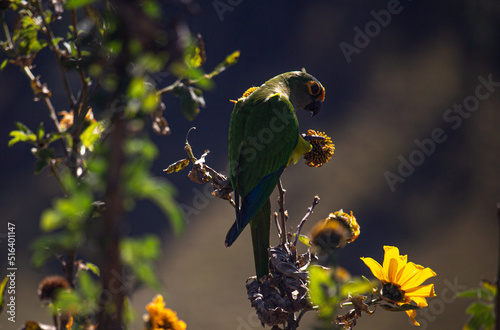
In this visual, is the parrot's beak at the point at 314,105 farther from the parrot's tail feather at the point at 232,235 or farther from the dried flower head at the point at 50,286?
the dried flower head at the point at 50,286

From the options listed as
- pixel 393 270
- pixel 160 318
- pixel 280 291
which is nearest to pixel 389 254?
pixel 393 270

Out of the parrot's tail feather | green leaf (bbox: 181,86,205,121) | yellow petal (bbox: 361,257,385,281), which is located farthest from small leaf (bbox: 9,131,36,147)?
yellow petal (bbox: 361,257,385,281)

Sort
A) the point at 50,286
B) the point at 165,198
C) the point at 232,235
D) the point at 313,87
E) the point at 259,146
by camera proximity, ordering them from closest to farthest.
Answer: the point at 165,198
the point at 50,286
the point at 232,235
the point at 259,146
the point at 313,87

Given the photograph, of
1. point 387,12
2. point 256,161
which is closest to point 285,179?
point 387,12

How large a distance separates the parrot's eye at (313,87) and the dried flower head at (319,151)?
0.90ft

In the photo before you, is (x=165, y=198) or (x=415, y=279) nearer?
(x=165, y=198)

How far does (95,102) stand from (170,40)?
0.06 m

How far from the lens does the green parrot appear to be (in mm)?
697

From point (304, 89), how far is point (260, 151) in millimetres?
263

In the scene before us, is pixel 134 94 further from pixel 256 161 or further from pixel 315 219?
pixel 315 219

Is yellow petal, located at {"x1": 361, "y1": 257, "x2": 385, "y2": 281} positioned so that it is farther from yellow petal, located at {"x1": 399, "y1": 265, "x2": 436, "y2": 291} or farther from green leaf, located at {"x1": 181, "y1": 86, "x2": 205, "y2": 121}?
green leaf, located at {"x1": 181, "y1": 86, "x2": 205, "y2": 121}

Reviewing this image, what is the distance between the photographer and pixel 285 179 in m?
2.69

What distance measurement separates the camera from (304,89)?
949 mm

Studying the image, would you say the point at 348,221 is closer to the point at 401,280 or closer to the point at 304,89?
the point at 401,280
